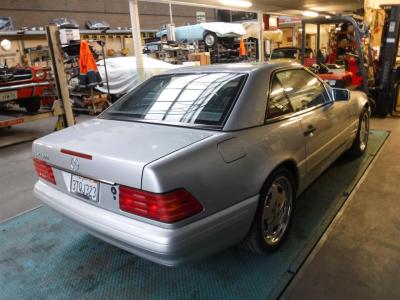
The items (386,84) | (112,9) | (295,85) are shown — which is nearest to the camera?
(295,85)

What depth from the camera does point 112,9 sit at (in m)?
19.8

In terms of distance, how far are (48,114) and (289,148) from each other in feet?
17.9

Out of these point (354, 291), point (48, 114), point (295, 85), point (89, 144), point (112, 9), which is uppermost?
point (112, 9)

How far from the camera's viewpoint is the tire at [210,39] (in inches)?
597

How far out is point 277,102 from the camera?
2.51m

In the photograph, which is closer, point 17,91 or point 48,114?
point 48,114

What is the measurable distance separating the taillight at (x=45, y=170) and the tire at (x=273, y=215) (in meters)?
1.43

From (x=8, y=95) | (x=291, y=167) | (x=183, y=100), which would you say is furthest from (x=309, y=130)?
(x=8, y=95)

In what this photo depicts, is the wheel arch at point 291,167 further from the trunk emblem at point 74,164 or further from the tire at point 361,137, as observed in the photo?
the tire at point 361,137

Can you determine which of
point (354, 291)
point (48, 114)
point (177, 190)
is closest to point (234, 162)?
point (177, 190)

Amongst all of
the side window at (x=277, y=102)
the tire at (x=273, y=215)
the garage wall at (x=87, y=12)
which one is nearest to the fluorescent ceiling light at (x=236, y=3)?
the side window at (x=277, y=102)

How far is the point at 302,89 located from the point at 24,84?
6441 millimetres

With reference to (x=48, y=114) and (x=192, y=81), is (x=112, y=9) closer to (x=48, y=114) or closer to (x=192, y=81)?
(x=48, y=114)

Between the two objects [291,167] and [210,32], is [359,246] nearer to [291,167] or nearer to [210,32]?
[291,167]
